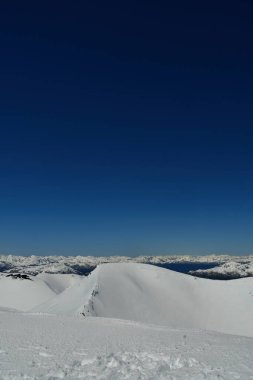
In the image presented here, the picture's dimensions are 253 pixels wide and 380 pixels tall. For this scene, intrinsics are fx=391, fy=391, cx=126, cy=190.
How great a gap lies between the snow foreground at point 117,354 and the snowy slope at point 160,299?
111ft

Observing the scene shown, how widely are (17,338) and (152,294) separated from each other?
46900mm

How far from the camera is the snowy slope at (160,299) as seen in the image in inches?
2149

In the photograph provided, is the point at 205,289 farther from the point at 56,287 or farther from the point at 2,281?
the point at 2,281

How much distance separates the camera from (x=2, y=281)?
110 metres

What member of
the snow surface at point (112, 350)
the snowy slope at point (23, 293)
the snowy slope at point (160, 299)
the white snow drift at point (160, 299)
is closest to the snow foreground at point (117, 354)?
the snow surface at point (112, 350)

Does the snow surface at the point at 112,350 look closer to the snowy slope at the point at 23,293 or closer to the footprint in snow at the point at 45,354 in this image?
the footprint in snow at the point at 45,354

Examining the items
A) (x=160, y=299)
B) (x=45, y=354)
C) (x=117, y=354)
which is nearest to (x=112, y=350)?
(x=117, y=354)

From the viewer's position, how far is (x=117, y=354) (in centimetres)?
1359

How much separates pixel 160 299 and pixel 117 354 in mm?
48328

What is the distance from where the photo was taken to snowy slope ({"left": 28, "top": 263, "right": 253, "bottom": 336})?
179 feet

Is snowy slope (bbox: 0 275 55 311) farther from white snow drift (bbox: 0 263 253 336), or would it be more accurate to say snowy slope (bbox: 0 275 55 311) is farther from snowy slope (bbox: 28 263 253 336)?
white snow drift (bbox: 0 263 253 336)

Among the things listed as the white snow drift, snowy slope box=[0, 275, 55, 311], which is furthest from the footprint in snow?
snowy slope box=[0, 275, 55, 311]

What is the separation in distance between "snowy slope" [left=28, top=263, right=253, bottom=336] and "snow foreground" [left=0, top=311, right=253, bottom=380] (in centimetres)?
3397

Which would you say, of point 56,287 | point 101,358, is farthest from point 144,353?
point 56,287
